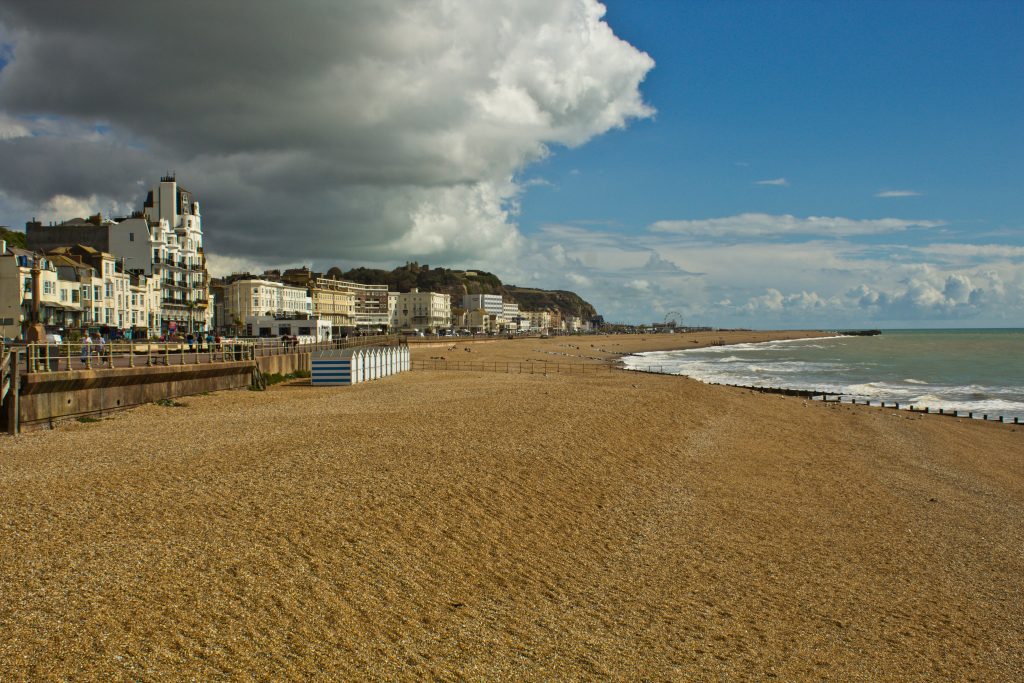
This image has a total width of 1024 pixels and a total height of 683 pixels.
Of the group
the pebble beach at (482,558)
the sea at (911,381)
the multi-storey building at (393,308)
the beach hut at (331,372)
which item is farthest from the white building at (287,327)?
the multi-storey building at (393,308)

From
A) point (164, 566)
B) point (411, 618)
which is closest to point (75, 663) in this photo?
point (164, 566)

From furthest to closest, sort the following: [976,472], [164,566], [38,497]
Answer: [976,472]
[38,497]
[164,566]

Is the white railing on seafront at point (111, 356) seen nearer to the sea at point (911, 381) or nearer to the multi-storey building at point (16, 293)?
the multi-storey building at point (16, 293)

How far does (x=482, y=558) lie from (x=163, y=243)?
66.8 meters

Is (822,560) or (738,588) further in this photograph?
(822,560)

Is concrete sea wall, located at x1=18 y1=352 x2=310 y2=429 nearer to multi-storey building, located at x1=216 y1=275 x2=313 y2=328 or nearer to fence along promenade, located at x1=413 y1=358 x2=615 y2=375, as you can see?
fence along promenade, located at x1=413 y1=358 x2=615 y2=375

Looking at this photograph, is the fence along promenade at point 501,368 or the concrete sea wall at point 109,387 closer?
the concrete sea wall at point 109,387

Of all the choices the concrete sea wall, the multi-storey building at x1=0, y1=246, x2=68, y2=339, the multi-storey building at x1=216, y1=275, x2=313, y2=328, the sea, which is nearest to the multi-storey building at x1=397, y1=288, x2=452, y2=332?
the multi-storey building at x1=216, y1=275, x2=313, y2=328

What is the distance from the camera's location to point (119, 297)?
55.4m

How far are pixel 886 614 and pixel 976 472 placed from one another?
1204 centimetres

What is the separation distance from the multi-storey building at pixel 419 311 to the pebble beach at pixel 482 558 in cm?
16004

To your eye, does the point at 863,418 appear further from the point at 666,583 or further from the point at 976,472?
the point at 666,583

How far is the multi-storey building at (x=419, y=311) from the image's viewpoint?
17800 cm

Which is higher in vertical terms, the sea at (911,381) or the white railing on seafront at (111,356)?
the white railing on seafront at (111,356)
